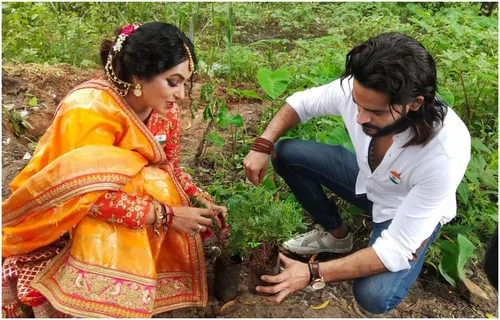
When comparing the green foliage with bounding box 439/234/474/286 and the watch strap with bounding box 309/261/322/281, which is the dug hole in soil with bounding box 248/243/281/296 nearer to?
the watch strap with bounding box 309/261/322/281

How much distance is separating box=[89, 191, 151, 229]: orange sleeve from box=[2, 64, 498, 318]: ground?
1.75ft

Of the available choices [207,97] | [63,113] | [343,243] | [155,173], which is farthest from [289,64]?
[63,113]

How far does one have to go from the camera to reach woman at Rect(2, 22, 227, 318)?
199 cm

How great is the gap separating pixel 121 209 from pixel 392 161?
1117 mm

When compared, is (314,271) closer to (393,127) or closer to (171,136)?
(393,127)

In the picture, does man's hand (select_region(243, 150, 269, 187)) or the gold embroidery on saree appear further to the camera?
man's hand (select_region(243, 150, 269, 187))

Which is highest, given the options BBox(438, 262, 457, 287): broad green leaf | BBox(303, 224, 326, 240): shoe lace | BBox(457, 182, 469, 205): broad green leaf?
BBox(457, 182, 469, 205): broad green leaf

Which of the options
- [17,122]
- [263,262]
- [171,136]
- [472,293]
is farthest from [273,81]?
[17,122]

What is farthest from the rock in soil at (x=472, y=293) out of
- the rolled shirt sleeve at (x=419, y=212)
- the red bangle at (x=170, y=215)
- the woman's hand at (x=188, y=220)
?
the red bangle at (x=170, y=215)

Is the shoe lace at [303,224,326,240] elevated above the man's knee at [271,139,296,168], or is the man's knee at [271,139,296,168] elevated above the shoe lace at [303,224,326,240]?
the man's knee at [271,139,296,168]

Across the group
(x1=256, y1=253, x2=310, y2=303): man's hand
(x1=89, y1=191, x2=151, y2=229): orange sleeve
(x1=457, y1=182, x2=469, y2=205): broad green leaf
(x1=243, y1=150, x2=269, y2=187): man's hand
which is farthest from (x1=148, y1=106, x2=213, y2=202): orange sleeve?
(x1=457, y1=182, x2=469, y2=205): broad green leaf

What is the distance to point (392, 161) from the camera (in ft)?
7.16

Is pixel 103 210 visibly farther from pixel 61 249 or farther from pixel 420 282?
pixel 420 282

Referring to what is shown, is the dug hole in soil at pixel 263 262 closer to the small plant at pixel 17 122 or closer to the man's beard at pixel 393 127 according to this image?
the man's beard at pixel 393 127
